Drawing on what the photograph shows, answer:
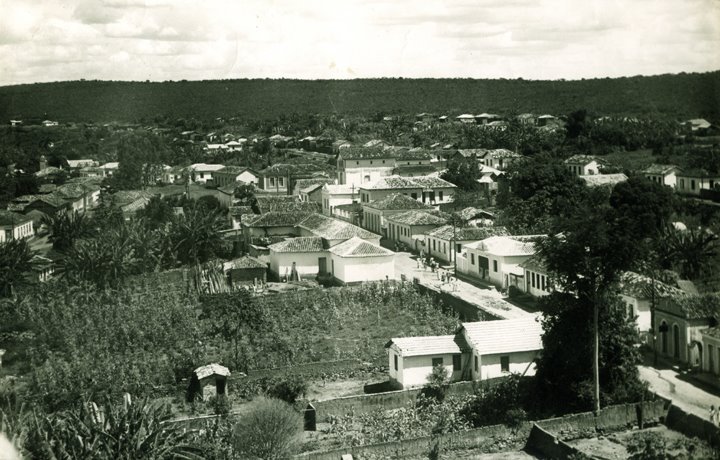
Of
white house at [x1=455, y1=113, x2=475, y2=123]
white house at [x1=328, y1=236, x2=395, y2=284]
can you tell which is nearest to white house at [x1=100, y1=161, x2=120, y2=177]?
white house at [x1=328, y1=236, x2=395, y2=284]

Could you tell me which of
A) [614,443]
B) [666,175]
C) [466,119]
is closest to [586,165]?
[666,175]

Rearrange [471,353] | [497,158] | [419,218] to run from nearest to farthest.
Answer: [471,353]
[419,218]
[497,158]

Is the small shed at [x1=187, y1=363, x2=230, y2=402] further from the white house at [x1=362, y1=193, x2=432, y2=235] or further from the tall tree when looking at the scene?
the white house at [x1=362, y1=193, x2=432, y2=235]

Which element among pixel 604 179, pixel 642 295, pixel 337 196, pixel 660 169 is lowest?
pixel 642 295

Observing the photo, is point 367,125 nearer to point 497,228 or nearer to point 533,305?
point 497,228

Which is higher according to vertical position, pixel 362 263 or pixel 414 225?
pixel 414 225

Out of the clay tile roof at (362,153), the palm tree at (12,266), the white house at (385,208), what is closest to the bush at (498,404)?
the palm tree at (12,266)

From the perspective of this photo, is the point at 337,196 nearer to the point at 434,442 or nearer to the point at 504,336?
the point at 504,336

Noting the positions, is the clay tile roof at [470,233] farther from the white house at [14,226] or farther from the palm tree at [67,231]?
the white house at [14,226]
